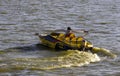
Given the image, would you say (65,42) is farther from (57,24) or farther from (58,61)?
(57,24)

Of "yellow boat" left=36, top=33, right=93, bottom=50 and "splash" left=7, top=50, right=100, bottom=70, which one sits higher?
"yellow boat" left=36, top=33, right=93, bottom=50

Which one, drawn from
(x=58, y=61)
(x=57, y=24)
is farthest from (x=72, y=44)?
(x=57, y=24)

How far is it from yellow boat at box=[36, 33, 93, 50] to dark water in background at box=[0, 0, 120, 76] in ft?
1.91

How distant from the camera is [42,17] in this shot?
43.4 metres

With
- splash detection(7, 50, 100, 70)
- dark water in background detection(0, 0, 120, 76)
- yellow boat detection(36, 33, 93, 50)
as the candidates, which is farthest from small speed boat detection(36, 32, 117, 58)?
dark water in background detection(0, 0, 120, 76)

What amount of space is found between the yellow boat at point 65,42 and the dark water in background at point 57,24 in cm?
58

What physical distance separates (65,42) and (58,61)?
336 cm

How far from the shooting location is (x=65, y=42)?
27.7 meters

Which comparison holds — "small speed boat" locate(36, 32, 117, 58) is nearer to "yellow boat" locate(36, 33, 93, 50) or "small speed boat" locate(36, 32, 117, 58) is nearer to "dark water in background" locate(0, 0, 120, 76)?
"yellow boat" locate(36, 33, 93, 50)

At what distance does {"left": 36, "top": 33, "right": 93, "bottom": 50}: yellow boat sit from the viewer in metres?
27.2

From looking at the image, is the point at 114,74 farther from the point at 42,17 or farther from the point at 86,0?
the point at 86,0

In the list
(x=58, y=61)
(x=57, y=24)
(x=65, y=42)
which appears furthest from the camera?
(x=57, y=24)

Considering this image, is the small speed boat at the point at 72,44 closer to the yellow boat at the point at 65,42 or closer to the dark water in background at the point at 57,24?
the yellow boat at the point at 65,42

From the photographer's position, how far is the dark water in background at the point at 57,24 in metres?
23.9
